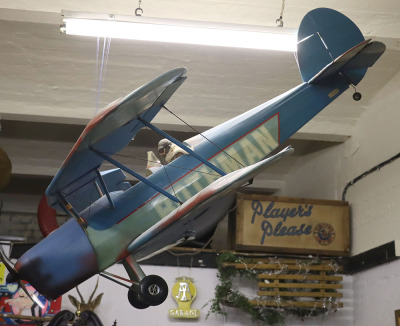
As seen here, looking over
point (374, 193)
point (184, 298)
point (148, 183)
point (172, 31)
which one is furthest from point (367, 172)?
point (148, 183)

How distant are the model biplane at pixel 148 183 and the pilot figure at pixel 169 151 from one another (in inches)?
2.4

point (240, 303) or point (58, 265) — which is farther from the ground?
point (240, 303)

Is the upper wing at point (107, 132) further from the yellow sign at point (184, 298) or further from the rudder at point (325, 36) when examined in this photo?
the yellow sign at point (184, 298)

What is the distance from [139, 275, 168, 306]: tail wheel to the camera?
11.6 feet

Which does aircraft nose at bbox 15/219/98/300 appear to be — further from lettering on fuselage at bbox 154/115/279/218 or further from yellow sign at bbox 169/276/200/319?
yellow sign at bbox 169/276/200/319

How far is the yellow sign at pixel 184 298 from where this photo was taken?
7.60 meters

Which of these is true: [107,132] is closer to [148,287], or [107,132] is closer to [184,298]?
[148,287]

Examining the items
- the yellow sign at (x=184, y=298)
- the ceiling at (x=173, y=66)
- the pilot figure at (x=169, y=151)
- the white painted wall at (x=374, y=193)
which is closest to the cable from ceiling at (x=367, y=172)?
the white painted wall at (x=374, y=193)

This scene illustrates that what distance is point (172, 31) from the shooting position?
15.0ft

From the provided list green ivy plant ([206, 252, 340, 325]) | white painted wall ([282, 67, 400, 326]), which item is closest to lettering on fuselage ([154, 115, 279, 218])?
Result: white painted wall ([282, 67, 400, 326])

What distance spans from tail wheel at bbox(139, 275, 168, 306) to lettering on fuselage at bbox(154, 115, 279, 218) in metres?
0.33

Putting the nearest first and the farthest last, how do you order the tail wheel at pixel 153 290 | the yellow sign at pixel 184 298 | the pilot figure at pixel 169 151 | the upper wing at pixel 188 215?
the upper wing at pixel 188 215
the tail wheel at pixel 153 290
the pilot figure at pixel 169 151
the yellow sign at pixel 184 298

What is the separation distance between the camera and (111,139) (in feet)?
11.3

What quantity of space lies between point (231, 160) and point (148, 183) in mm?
538
